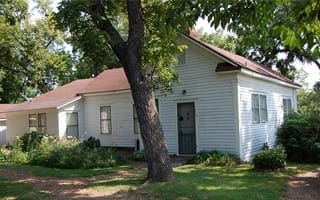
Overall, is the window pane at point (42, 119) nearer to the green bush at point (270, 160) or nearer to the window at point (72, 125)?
the window at point (72, 125)

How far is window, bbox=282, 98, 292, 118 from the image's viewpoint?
20.6 metres

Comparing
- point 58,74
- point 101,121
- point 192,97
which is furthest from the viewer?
point 58,74

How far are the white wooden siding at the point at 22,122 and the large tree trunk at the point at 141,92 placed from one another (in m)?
12.5

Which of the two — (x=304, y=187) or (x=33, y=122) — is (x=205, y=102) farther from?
(x=33, y=122)

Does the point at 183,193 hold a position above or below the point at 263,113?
below

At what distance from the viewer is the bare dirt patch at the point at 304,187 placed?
9406 mm

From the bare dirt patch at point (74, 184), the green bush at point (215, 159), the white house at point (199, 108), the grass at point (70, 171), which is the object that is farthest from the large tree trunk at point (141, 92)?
the white house at point (199, 108)

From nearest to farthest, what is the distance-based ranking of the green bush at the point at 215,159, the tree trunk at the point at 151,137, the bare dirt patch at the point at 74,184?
the bare dirt patch at the point at 74,184, the tree trunk at the point at 151,137, the green bush at the point at 215,159

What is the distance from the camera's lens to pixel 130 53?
411 inches

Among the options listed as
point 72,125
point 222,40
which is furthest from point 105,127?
point 222,40

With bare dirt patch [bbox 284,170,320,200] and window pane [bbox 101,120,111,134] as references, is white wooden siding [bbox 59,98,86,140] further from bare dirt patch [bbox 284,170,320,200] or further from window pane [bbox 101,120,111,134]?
bare dirt patch [bbox 284,170,320,200]

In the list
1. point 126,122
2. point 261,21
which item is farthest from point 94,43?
point 126,122

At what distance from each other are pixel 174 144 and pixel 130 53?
7.98 meters

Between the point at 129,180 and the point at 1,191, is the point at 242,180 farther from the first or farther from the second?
the point at 1,191
